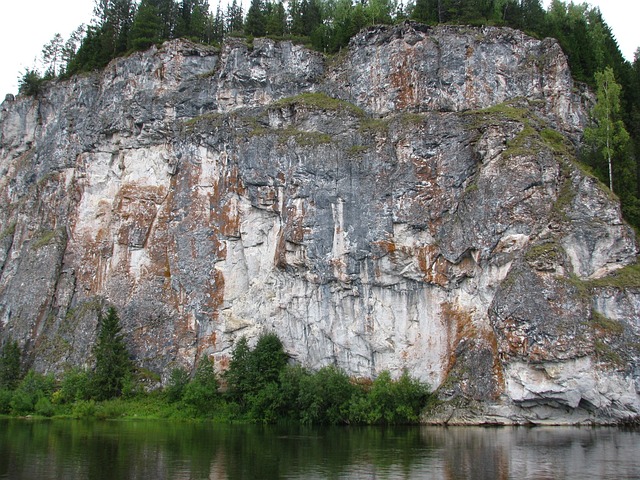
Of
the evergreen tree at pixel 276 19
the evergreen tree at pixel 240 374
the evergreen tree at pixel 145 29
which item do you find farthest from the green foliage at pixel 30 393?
the evergreen tree at pixel 276 19

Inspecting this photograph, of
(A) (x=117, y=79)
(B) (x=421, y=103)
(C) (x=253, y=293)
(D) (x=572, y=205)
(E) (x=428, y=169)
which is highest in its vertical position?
(A) (x=117, y=79)

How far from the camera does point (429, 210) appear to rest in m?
41.1

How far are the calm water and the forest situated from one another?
66.8 feet

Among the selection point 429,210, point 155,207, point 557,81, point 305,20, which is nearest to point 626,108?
point 557,81

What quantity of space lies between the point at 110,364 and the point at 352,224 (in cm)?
1889

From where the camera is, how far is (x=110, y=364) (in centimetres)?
4272

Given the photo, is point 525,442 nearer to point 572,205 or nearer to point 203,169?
point 572,205

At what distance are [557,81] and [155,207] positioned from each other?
31.5 meters

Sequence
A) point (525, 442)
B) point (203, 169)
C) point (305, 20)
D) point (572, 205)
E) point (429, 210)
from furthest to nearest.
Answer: point (305, 20)
point (203, 169)
point (429, 210)
point (572, 205)
point (525, 442)

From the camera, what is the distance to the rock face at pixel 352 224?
1393 inches

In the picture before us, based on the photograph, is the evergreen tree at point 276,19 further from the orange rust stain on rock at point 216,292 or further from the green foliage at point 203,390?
the green foliage at point 203,390

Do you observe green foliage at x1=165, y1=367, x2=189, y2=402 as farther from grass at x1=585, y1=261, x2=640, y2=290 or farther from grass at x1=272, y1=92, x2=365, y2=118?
grass at x1=585, y1=261, x2=640, y2=290

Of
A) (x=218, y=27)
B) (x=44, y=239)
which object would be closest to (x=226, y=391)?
(x=44, y=239)

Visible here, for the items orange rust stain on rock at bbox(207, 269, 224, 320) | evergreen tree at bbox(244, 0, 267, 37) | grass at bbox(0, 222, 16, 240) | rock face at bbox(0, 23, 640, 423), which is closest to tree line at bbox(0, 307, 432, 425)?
rock face at bbox(0, 23, 640, 423)
